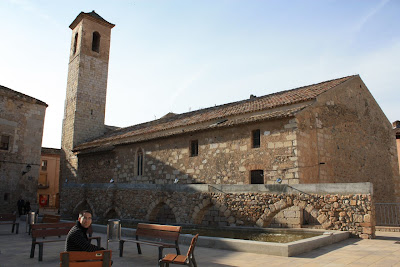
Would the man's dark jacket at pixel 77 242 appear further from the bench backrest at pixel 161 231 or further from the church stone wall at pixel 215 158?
the church stone wall at pixel 215 158

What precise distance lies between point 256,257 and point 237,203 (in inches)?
179

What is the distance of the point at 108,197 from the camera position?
1570 centimetres

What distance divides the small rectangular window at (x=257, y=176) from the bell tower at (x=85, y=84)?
1688 centimetres

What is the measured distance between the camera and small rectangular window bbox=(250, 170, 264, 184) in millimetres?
13719

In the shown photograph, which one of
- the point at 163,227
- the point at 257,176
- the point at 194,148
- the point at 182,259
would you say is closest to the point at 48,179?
the point at 194,148

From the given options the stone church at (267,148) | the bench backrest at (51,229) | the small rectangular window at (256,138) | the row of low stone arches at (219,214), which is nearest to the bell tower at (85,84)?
the stone church at (267,148)

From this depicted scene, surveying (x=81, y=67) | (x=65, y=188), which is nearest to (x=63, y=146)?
(x=81, y=67)

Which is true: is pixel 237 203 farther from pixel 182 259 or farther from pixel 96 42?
pixel 96 42

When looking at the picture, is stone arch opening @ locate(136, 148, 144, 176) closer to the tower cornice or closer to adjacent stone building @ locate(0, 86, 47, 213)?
adjacent stone building @ locate(0, 86, 47, 213)

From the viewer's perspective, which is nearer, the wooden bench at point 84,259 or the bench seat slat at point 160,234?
the wooden bench at point 84,259

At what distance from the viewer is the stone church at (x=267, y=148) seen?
13367 mm

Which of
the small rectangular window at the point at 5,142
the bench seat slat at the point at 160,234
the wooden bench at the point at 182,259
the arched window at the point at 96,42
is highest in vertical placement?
the arched window at the point at 96,42

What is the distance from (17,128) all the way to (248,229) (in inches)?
651

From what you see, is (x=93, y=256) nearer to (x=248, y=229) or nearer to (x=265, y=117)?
(x=248, y=229)
